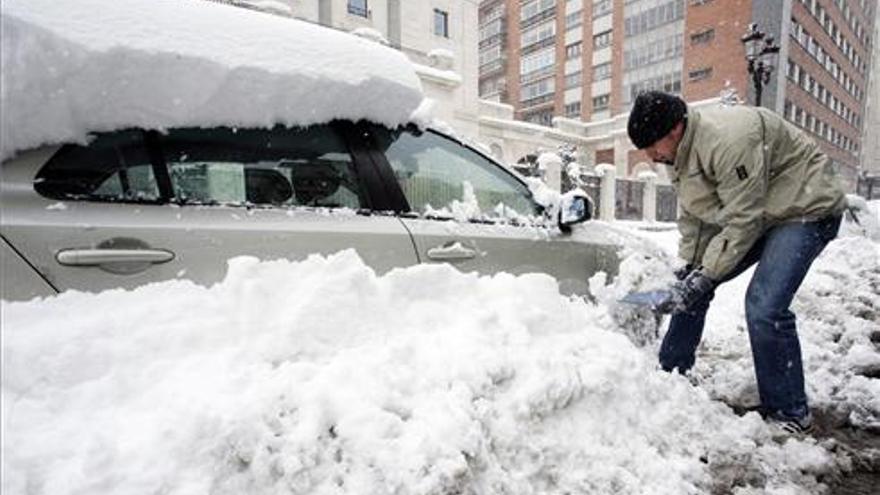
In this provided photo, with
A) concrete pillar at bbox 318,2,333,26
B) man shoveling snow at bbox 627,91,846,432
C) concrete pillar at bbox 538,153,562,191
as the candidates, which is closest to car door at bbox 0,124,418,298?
man shoveling snow at bbox 627,91,846,432

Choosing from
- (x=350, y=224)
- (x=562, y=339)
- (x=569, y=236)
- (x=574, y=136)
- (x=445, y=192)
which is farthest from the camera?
(x=574, y=136)

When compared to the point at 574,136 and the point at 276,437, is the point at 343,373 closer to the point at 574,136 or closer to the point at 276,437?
the point at 276,437

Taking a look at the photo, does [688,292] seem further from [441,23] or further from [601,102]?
[601,102]

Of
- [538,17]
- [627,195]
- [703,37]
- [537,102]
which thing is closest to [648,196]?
[627,195]

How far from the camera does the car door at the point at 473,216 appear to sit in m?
2.67

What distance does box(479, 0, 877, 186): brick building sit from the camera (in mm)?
39312

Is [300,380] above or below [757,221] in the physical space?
below

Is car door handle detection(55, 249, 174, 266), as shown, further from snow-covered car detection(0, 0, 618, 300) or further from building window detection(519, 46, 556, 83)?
building window detection(519, 46, 556, 83)

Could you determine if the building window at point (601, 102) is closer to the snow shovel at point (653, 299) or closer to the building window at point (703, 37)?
the building window at point (703, 37)

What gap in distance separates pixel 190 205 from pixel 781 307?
2.68 meters

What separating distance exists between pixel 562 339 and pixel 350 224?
1.02 meters

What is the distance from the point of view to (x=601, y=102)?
46.4m

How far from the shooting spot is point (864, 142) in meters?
65.9

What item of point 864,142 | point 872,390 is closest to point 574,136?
point 872,390
